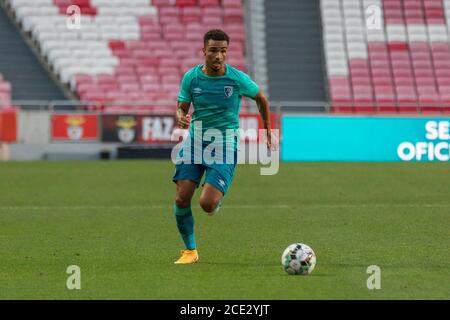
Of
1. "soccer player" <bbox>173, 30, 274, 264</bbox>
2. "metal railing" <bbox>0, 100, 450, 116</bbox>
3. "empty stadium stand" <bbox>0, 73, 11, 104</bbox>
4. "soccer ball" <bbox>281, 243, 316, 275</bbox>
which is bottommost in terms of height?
"soccer ball" <bbox>281, 243, 316, 275</bbox>

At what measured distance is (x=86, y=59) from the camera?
34375 mm

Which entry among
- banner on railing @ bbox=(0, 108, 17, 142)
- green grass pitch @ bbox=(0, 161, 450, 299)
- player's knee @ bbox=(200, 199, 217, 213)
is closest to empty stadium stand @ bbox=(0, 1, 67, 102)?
banner on railing @ bbox=(0, 108, 17, 142)

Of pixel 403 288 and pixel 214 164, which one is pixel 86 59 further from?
pixel 403 288

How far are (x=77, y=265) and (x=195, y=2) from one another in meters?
26.8

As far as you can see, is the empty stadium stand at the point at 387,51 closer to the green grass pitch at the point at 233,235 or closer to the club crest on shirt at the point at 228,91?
the green grass pitch at the point at 233,235

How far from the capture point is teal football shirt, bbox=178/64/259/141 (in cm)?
1067

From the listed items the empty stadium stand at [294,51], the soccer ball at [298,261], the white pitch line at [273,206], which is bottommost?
the soccer ball at [298,261]

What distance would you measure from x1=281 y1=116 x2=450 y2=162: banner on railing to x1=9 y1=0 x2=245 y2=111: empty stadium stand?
6.00m

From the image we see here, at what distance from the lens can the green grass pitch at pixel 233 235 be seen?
8.94 meters

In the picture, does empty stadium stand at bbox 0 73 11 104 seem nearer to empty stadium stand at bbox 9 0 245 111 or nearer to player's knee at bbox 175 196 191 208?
empty stadium stand at bbox 9 0 245 111

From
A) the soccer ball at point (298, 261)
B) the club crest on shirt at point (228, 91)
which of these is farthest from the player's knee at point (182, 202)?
the soccer ball at point (298, 261)

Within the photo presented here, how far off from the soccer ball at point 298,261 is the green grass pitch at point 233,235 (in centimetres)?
13

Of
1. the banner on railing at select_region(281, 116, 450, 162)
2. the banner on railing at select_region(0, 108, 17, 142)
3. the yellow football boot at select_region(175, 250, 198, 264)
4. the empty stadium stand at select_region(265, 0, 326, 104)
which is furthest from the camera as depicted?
the empty stadium stand at select_region(265, 0, 326, 104)

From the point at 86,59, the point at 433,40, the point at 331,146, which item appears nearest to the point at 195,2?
the point at 86,59
